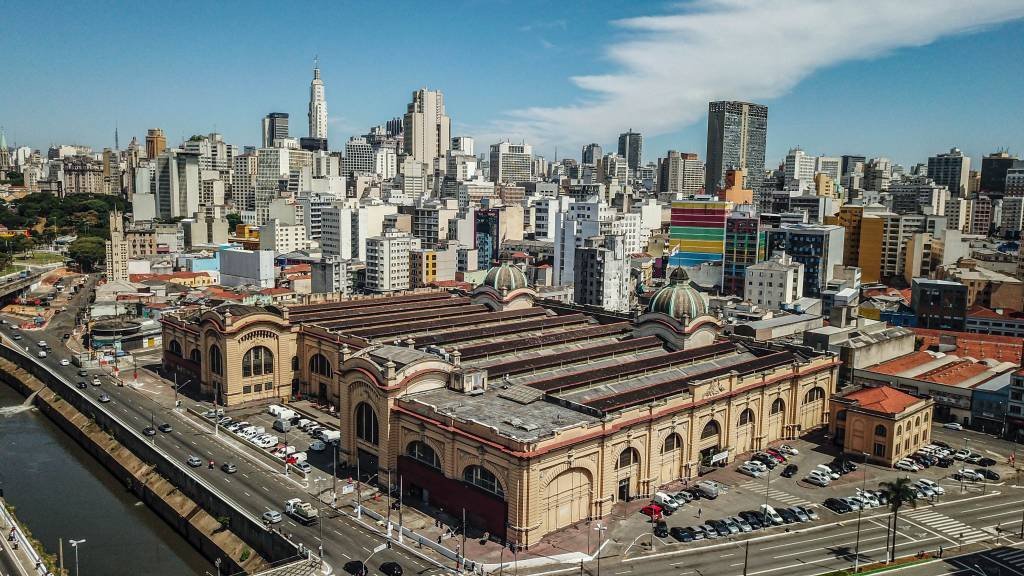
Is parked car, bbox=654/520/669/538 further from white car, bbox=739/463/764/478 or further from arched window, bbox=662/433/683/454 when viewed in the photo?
white car, bbox=739/463/764/478

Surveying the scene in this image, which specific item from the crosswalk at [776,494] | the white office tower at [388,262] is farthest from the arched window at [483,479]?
the white office tower at [388,262]

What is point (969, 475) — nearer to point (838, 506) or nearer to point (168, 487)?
point (838, 506)

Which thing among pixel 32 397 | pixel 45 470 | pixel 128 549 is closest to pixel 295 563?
pixel 128 549

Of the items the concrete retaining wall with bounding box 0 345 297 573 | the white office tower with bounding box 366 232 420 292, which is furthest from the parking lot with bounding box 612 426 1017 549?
the white office tower with bounding box 366 232 420 292

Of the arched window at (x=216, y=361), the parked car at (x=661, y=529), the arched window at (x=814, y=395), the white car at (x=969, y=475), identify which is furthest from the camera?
the arched window at (x=216, y=361)

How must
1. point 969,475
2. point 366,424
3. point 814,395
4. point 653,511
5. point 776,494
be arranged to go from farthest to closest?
point 814,395 → point 969,475 → point 366,424 → point 776,494 → point 653,511

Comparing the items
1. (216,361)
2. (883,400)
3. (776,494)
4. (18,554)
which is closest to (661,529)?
(776,494)

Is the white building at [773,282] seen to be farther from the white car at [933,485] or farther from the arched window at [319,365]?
the arched window at [319,365]
